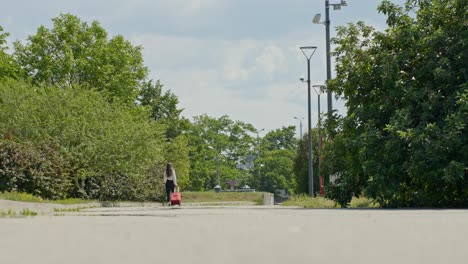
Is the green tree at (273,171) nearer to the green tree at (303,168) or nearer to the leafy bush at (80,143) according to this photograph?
the green tree at (303,168)

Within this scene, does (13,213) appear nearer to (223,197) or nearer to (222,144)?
(223,197)

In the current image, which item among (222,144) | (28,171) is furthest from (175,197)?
(222,144)

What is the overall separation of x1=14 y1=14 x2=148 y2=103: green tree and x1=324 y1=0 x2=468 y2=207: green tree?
121 ft

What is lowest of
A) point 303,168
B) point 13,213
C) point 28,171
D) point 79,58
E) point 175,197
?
point 13,213

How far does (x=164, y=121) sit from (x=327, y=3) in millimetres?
34027

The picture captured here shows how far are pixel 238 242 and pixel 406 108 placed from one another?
41.0 feet

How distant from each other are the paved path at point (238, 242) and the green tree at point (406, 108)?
740 centimetres

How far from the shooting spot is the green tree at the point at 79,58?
2292 inches

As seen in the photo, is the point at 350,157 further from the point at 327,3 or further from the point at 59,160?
the point at 327,3

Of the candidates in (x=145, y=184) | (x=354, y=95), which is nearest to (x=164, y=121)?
(x=145, y=184)

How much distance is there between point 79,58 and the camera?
5872cm

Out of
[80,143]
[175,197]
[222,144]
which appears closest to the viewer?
[175,197]

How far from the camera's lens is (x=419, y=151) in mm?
19359

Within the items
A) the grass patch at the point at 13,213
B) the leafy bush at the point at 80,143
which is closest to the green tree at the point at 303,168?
the leafy bush at the point at 80,143
